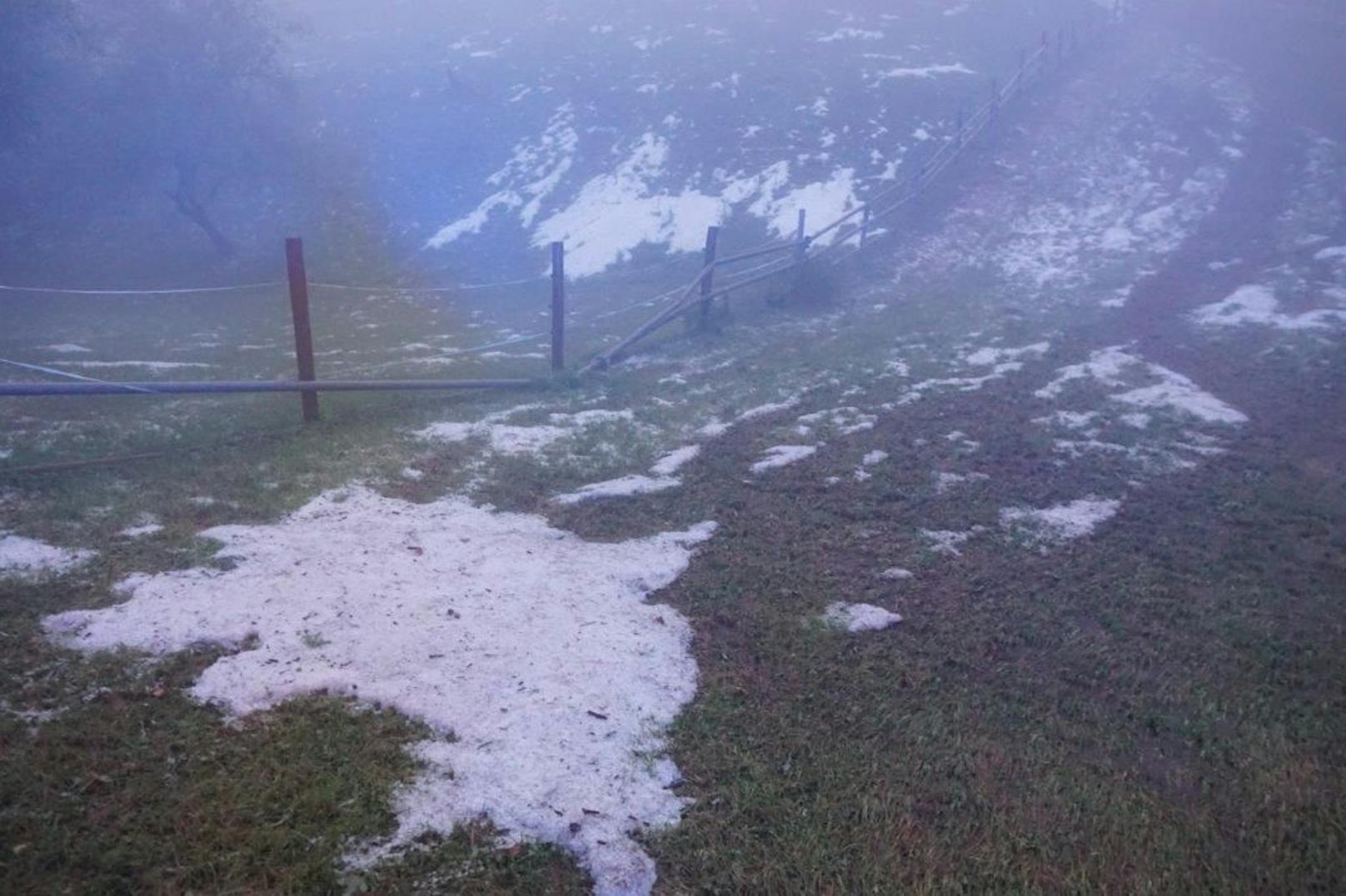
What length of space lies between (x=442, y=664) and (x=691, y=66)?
3047 centimetres

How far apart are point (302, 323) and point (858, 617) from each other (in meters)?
6.43

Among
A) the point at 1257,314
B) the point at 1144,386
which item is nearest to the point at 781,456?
the point at 1144,386

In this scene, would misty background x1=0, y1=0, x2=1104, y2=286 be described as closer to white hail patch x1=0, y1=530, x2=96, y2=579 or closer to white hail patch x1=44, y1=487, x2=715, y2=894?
white hail patch x1=44, y1=487, x2=715, y2=894

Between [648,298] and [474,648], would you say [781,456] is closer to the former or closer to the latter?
[474,648]

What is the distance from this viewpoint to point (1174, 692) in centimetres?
449

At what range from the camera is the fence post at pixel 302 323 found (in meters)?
8.59

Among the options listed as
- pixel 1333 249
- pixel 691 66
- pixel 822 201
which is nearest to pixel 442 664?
pixel 1333 249

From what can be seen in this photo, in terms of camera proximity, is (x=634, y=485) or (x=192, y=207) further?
(x=192, y=207)

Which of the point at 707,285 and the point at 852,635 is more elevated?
the point at 707,285

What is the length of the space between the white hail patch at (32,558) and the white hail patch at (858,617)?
15.5ft

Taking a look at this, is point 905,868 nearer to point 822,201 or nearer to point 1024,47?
point 822,201

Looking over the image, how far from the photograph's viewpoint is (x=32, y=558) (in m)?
5.32

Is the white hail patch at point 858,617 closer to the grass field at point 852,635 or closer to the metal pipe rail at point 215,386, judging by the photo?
the grass field at point 852,635

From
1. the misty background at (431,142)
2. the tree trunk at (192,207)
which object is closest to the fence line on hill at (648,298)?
the misty background at (431,142)
